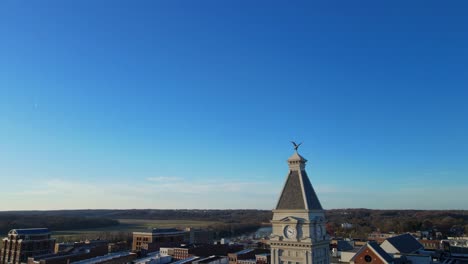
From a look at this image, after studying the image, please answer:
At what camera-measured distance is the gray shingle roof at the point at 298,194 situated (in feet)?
122

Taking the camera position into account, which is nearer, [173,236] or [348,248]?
[348,248]

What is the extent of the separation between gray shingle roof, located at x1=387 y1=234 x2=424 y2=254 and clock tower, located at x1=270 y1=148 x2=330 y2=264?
53979mm

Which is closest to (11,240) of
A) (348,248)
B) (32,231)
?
(32,231)

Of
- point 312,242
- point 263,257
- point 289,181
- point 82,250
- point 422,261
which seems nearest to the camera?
point 312,242

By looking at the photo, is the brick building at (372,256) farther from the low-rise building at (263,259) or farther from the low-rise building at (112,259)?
the low-rise building at (112,259)

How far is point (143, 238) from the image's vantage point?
145000mm

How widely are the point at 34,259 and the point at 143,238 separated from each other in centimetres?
5149

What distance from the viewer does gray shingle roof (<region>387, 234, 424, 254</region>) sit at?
83.6m

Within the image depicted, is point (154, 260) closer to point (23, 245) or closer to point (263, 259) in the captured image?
point (263, 259)

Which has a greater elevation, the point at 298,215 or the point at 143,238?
the point at 298,215

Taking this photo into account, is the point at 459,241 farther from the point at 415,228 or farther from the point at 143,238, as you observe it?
the point at 143,238

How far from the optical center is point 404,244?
8638 centimetres

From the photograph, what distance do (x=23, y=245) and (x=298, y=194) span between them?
103819 mm

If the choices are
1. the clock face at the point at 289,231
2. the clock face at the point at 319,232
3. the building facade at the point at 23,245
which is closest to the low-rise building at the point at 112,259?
the building facade at the point at 23,245
